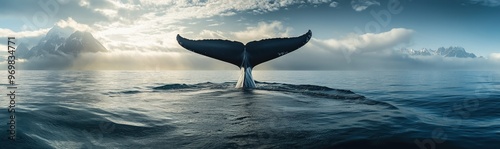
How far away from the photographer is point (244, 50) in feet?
57.3

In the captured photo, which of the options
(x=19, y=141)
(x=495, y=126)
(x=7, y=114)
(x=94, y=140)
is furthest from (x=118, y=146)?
(x=495, y=126)

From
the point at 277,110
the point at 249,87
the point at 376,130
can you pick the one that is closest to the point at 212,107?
the point at 277,110

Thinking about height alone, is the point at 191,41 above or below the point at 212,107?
above

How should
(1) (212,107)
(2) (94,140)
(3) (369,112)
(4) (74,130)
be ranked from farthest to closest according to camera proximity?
1. (1) (212,107)
2. (3) (369,112)
3. (4) (74,130)
4. (2) (94,140)

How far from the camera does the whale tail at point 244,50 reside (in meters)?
16.4

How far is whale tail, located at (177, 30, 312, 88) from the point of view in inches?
644

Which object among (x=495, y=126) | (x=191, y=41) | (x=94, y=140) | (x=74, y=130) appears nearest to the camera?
(x=94, y=140)

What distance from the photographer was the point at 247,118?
8.09 metres

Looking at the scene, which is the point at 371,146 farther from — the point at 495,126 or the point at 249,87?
the point at 249,87

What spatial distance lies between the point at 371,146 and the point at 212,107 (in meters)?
5.33

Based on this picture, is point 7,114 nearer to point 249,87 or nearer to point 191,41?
point 191,41

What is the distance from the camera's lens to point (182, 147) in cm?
562

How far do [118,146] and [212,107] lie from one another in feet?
14.6

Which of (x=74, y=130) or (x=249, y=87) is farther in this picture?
(x=249, y=87)
